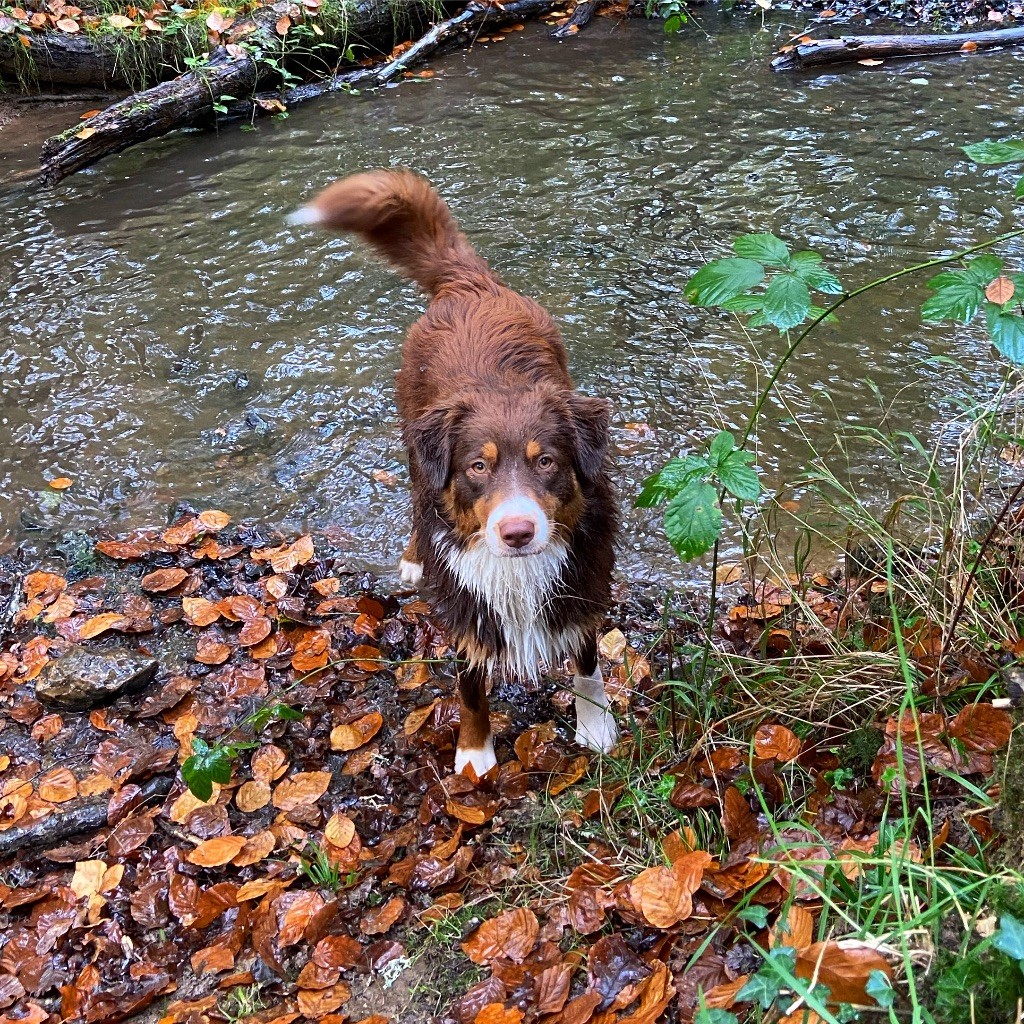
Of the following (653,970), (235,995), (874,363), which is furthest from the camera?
(874,363)

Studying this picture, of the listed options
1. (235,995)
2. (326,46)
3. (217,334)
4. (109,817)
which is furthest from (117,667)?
(326,46)

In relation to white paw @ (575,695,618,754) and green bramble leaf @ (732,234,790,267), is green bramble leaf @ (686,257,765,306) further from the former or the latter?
white paw @ (575,695,618,754)

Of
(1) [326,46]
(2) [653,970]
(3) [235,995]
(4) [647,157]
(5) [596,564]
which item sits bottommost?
(3) [235,995]

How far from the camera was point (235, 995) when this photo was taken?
253 cm

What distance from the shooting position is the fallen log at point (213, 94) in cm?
793

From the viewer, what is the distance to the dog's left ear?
9.84 feet

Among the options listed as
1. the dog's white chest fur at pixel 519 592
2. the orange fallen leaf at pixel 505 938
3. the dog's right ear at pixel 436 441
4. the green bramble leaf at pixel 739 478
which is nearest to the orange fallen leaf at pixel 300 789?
the dog's white chest fur at pixel 519 592

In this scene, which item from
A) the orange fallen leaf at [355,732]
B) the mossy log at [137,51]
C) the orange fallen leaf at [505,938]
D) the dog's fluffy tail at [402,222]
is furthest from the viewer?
the mossy log at [137,51]

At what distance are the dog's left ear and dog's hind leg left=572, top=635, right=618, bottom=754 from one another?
72 centimetres

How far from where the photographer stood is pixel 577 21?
439 inches

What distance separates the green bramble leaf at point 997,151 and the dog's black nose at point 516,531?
1.48m

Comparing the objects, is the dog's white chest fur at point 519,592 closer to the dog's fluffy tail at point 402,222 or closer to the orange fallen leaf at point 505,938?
the orange fallen leaf at point 505,938

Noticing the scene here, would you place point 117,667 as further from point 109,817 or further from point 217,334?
point 217,334

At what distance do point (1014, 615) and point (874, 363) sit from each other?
9.53ft
